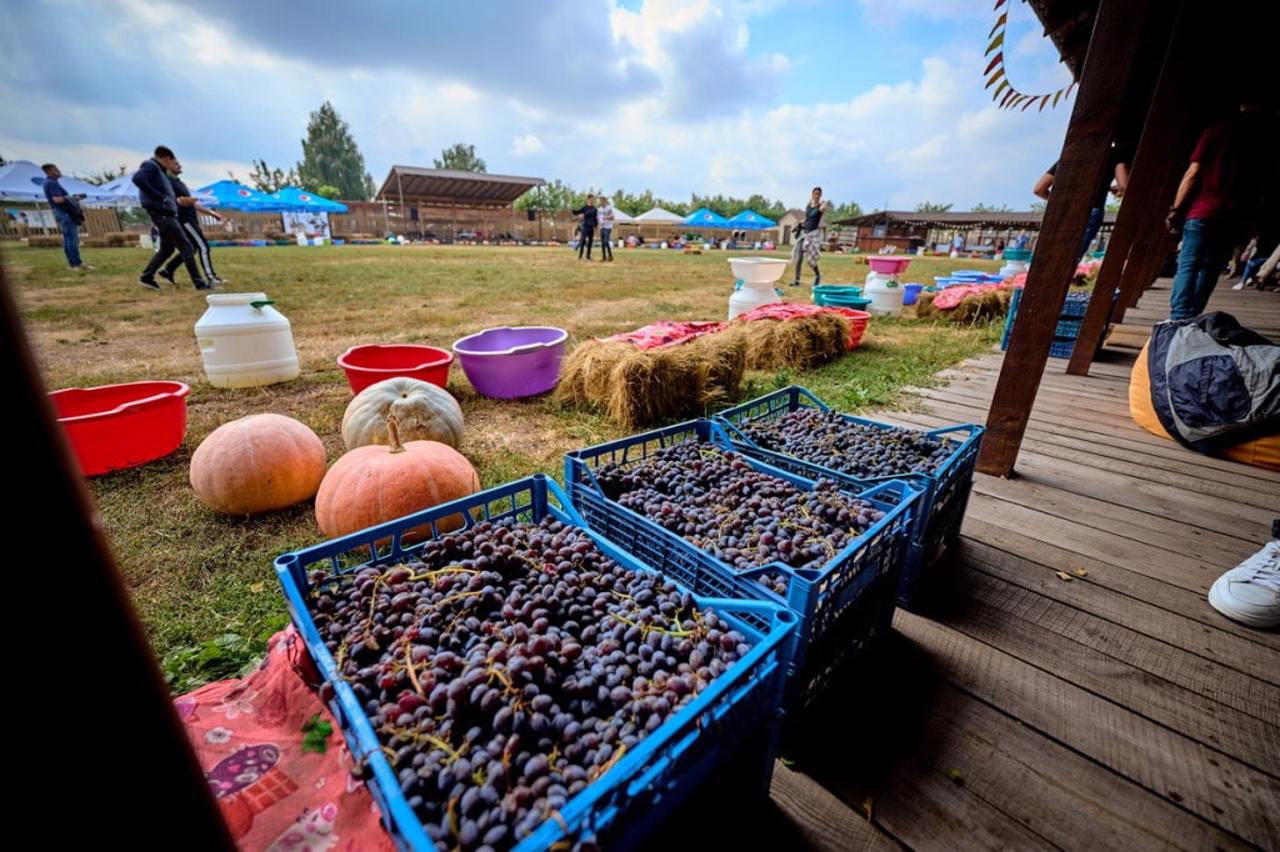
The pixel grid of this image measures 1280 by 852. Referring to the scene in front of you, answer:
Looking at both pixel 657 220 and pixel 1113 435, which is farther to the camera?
pixel 657 220

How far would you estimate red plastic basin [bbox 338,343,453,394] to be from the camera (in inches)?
121

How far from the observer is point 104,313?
6590 mm

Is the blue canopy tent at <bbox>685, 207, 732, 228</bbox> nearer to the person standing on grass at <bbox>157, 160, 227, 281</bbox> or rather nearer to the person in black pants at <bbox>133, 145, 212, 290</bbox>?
the person standing on grass at <bbox>157, 160, 227, 281</bbox>

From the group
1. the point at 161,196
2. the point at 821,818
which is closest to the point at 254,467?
the point at 821,818

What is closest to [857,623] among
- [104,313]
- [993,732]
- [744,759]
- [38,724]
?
[993,732]

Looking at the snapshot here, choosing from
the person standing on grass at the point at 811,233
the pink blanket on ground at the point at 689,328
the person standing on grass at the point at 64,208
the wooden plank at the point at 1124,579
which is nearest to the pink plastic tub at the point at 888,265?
the person standing on grass at the point at 811,233

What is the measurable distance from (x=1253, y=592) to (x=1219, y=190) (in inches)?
156

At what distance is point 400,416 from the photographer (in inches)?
101

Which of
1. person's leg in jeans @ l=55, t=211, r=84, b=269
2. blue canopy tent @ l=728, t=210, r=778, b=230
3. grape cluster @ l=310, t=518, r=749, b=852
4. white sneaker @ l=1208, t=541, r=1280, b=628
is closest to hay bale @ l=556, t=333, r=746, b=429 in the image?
grape cluster @ l=310, t=518, r=749, b=852

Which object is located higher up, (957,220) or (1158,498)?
(957,220)

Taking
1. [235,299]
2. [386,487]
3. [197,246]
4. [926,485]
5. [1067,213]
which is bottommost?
[386,487]

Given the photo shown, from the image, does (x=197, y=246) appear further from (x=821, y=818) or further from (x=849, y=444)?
(x=821, y=818)

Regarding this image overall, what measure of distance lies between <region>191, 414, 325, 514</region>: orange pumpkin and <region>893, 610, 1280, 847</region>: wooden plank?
2511mm

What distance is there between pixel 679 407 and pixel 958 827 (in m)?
2.87
